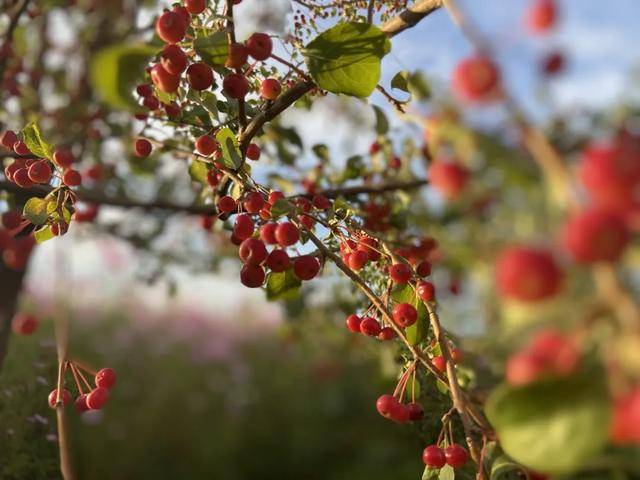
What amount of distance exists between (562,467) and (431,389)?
56cm

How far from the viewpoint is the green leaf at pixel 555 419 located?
0.26 metres

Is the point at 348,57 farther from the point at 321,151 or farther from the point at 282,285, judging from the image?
the point at 321,151

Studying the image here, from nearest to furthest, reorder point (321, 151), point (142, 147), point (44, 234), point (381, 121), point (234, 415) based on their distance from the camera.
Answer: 1. point (44, 234)
2. point (142, 147)
3. point (381, 121)
4. point (321, 151)
5. point (234, 415)

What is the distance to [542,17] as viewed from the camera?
0.28 meters

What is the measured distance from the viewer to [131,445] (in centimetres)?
206

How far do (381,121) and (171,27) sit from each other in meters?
0.50

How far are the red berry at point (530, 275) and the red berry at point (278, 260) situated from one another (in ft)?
1.33

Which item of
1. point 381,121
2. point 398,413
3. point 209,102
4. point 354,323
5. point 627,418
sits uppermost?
point 381,121

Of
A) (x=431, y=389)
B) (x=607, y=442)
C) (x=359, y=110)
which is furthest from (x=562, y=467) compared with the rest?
(x=359, y=110)

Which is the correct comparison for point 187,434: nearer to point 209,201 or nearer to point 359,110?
point 359,110

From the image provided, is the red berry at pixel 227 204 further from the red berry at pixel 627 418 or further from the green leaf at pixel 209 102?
the red berry at pixel 627 418

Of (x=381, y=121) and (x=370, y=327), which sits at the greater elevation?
(x=381, y=121)

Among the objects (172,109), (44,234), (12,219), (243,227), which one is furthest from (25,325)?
(243,227)

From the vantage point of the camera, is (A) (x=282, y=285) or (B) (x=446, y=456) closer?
(B) (x=446, y=456)
